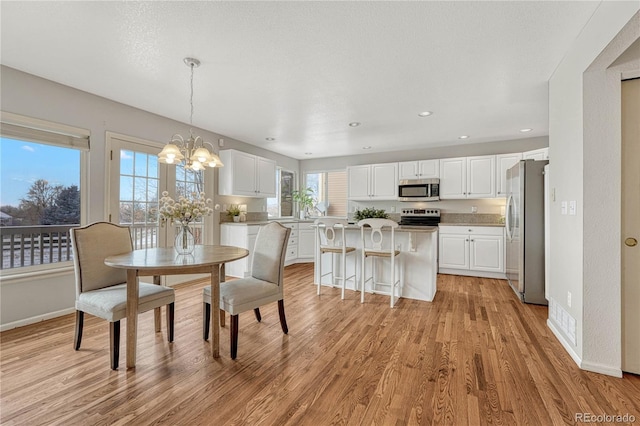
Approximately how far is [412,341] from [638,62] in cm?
251

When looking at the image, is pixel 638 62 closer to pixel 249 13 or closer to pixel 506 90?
pixel 506 90

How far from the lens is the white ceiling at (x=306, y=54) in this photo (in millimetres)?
1894

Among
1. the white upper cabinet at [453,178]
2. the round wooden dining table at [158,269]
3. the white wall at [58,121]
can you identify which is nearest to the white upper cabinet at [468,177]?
the white upper cabinet at [453,178]

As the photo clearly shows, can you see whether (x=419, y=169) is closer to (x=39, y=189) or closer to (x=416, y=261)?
(x=416, y=261)

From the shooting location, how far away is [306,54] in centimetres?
239

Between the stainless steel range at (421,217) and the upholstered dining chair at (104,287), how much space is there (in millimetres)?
4516

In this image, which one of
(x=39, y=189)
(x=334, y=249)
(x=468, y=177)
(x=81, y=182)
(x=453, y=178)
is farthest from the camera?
(x=453, y=178)

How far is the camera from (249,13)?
1.90 m

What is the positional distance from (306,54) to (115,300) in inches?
92.5

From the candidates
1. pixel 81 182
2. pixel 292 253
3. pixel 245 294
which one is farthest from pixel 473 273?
pixel 81 182

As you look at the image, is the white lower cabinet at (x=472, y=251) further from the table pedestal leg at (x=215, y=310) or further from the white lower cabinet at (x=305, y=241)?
the table pedestal leg at (x=215, y=310)

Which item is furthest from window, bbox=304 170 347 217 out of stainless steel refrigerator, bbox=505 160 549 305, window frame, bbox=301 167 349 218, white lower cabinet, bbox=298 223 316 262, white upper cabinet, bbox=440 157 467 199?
stainless steel refrigerator, bbox=505 160 549 305

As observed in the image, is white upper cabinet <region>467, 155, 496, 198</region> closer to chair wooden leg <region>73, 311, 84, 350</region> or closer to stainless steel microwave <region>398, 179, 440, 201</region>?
stainless steel microwave <region>398, 179, 440, 201</region>

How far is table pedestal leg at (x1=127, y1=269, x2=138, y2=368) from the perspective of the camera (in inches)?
78.7
